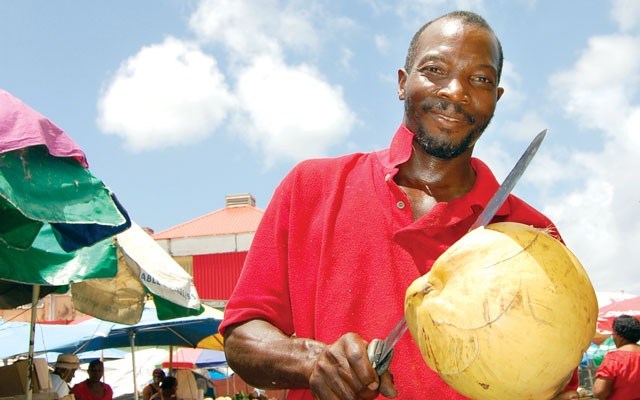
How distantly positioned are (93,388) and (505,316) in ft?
28.7

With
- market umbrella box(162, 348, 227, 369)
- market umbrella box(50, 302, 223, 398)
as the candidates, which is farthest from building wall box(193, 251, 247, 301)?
market umbrella box(50, 302, 223, 398)

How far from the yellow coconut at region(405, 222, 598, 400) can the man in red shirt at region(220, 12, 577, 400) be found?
0.61 ft

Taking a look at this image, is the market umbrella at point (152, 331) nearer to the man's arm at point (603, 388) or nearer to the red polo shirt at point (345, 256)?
the man's arm at point (603, 388)

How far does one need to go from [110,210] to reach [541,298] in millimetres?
2962

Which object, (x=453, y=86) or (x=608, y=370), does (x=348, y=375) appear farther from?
(x=608, y=370)

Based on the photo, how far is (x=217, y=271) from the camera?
23344 mm

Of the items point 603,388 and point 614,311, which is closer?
point 603,388

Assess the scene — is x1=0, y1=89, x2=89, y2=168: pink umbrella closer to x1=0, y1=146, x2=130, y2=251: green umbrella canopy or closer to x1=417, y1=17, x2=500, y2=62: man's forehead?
x1=0, y1=146, x2=130, y2=251: green umbrella canopy

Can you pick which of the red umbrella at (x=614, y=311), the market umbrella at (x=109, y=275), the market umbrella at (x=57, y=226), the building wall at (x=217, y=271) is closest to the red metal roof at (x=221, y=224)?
the building wall at (x=217, y=271)

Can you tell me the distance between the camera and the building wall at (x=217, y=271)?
23188 millimetres

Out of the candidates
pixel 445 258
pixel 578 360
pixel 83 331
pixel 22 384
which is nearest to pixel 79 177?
pixel 22 384

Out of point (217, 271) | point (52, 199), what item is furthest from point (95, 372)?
point (217, 271)

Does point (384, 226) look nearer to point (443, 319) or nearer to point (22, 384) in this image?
point (443, 319)

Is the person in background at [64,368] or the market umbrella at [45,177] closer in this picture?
the market umbrella at [45,177]
